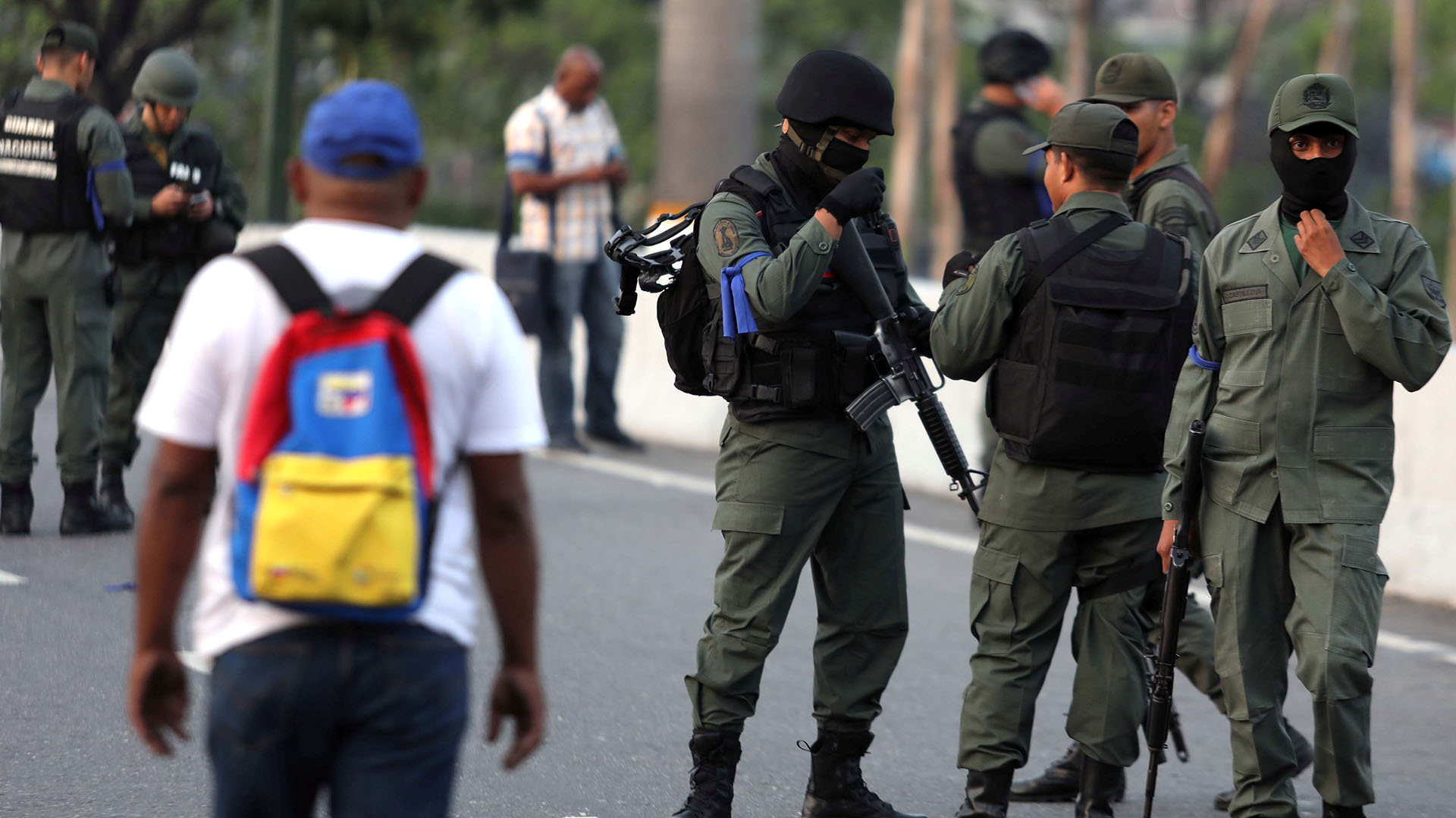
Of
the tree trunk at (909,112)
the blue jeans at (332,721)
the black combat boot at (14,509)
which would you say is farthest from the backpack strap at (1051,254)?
the tree trunk at (909,112)

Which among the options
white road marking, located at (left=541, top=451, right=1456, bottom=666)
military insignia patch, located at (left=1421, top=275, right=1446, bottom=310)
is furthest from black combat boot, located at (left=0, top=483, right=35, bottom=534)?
military insignia patch, located at (left=1421, top=275, right=1446, bottom=310)

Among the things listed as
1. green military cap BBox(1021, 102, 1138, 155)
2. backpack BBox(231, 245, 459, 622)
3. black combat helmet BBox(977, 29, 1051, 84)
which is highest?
black combat helmet BBox(977, 29, 1051, 84)

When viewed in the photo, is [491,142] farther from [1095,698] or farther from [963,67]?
[1095,698]

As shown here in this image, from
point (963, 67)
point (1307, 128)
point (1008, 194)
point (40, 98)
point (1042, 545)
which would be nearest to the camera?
point (1307, 128)

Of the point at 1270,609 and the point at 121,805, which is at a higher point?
the point at 1270,609

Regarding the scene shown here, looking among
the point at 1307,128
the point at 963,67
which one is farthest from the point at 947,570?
the point at 963,67

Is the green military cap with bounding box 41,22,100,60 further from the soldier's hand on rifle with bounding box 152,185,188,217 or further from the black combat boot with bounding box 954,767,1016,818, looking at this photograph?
the black combat boot with bounding box 954,767,1016,818

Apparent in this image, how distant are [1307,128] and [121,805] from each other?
330 cm

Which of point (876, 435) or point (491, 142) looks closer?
point (876, 435)

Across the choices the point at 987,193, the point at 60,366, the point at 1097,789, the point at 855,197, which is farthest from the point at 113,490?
the point at 1097,789

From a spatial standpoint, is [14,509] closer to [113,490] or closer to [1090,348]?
[113,490]

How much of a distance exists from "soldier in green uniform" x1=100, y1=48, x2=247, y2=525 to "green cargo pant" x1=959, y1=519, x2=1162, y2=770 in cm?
458

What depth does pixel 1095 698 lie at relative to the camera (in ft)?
15.3

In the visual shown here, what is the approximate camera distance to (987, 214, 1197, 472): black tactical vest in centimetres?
451
